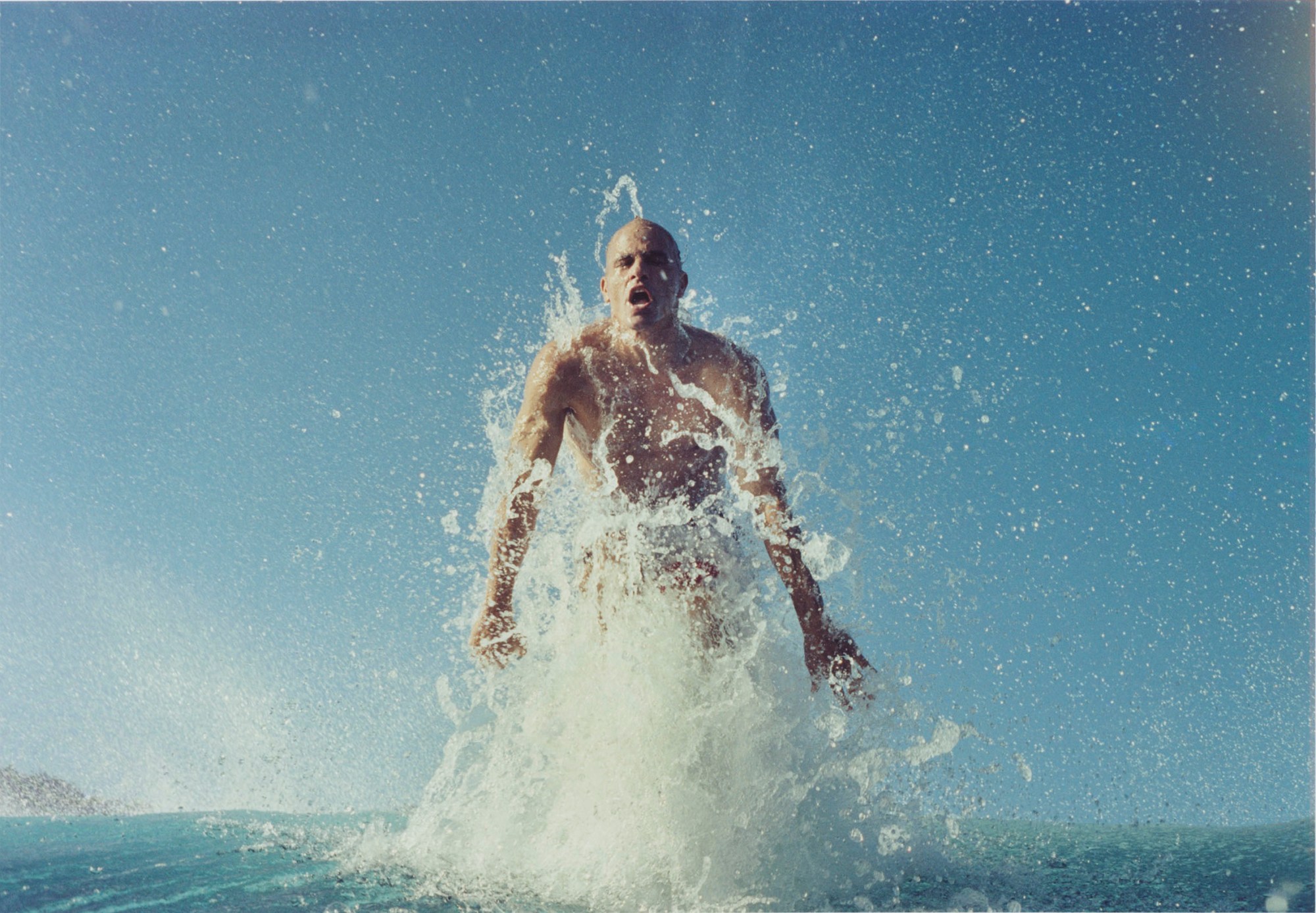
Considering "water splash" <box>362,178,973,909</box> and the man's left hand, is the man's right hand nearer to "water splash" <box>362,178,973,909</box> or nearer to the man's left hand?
"water splash" <box>362,178,973,909</box>

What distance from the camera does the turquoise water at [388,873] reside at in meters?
2.47

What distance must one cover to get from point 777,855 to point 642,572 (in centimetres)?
113

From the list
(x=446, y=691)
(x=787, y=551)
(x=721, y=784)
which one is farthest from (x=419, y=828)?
(x=787, y=551)

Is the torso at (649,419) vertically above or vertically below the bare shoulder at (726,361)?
below

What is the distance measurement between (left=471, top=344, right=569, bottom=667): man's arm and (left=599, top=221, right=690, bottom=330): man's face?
16.1 inches

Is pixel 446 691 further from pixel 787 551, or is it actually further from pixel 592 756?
pixel 787 551

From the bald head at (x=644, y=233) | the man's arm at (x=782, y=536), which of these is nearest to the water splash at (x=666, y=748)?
the man's arm at (x=782, y=536)

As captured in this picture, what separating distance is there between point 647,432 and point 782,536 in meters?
0.72

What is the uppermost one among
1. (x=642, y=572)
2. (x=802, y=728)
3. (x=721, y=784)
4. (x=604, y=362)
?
(x=604, y=362)

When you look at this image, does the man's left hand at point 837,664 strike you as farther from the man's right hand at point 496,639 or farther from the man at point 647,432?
the man's right hand at point 496,639

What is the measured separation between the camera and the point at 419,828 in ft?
10.9

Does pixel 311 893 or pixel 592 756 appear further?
pixel 592 756

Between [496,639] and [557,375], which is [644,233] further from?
[496,639]

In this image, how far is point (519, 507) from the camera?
3516 millimetres
